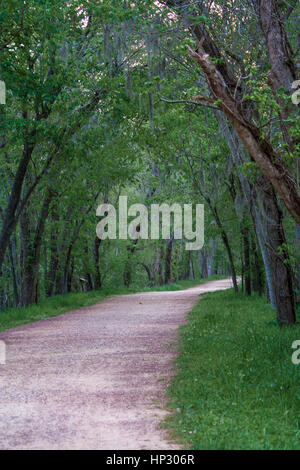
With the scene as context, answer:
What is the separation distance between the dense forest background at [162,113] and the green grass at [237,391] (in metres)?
1.81

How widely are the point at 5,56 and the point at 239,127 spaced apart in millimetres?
8545

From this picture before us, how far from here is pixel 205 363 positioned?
8672 millimetres

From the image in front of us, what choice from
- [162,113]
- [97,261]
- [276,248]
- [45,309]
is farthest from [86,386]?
[97,261]

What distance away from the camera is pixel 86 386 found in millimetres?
7770

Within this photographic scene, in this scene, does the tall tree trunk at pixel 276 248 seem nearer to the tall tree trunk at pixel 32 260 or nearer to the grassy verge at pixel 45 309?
the grassy verge at pixel 45 309

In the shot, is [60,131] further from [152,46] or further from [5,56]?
[152,46]

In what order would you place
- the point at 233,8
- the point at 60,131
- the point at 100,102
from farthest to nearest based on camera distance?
the point at 100,102, the point at 60,131, the point at 233,8

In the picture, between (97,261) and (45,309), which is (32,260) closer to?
(45,309)

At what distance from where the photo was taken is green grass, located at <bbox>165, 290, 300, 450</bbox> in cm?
530

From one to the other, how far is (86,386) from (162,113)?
10863 mm

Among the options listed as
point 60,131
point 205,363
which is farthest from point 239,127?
point 60,131

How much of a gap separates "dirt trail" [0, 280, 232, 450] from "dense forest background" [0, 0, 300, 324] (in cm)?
287

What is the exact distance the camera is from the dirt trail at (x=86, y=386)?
5430 mm

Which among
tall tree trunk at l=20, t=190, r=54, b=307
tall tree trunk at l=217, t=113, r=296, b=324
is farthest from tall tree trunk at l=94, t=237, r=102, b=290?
tall tree trunk at l=217, t=113, r=296, b=324
